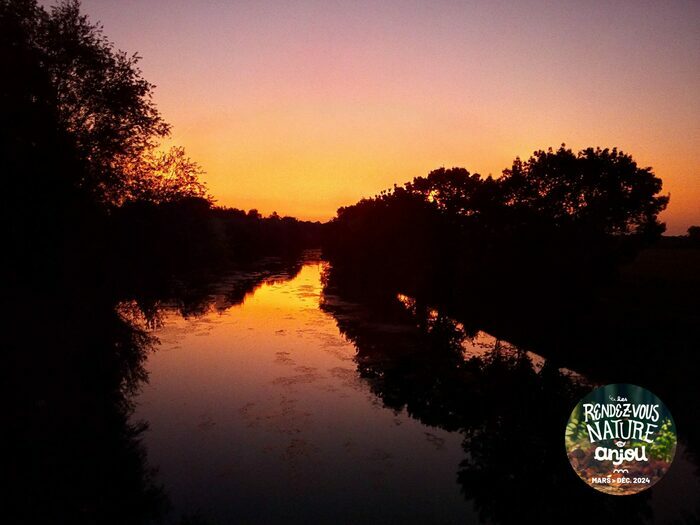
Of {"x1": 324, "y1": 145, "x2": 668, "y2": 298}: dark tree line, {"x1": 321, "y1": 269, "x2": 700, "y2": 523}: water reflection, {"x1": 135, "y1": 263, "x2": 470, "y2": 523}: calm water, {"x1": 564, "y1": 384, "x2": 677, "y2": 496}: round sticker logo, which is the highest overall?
{"x1": 324, "y1": 145, "x2": 668, "y2": 298}: dark tree line

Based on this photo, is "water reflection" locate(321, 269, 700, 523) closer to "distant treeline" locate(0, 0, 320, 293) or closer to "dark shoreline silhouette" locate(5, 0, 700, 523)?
"dark shoreline silhouette" locate(5, 0, 700, 523)

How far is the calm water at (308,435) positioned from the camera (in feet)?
46.0

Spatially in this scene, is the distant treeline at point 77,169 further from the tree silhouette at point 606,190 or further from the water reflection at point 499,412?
the tree silhouette at point 606,190

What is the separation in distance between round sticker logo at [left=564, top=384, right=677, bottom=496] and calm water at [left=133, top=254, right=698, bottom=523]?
1218mm

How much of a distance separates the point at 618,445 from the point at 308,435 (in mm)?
11992

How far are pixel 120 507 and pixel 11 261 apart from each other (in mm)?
13398

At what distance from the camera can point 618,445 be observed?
45.0ft

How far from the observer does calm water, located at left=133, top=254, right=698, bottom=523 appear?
14.0m

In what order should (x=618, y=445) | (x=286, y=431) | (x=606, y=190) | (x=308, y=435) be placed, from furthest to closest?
1. (x=606, y=190)
2. (x=286, y=431)
3. (x=308, y=435)
4. (x=618, y=445)

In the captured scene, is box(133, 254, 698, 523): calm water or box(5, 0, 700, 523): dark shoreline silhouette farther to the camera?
box(5, 0, 700, 523): dark shoreline silhouette

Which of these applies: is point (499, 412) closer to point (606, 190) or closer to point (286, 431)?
point (286, 431)

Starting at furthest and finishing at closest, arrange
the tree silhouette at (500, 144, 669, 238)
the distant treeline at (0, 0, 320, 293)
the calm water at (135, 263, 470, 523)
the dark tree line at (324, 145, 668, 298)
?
the tree silhouette at (500, 144, 669, 238) → the dark tree line at (324, 145, 668, 298) → the distant treeline at (0, 0, 320, 293) → the calm water at (135, 263, 470, 523)

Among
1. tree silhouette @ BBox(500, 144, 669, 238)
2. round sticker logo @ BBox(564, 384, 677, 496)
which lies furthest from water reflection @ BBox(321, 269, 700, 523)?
tree silhouette @ BBox(500, 144, 669, 238)

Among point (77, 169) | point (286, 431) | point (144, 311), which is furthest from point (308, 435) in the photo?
point (144, 311)
